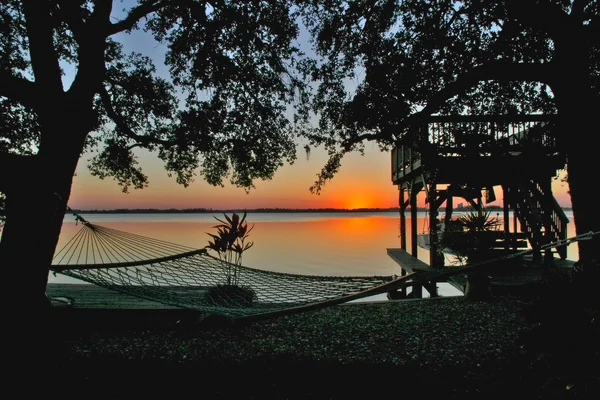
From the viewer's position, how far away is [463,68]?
6.36 meters

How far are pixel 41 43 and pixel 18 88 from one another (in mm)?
481

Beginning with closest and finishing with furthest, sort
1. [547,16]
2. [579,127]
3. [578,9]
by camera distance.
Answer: [579,127]
[547,16]
[578,9]

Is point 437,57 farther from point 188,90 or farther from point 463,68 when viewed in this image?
point 188,90

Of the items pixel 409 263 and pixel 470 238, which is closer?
pixel 470 238

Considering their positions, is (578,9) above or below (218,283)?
above

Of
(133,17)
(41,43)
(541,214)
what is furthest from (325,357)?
(541,214)

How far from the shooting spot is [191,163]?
7637 mm

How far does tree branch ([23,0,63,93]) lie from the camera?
12.5 ft

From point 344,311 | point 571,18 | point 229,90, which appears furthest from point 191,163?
point 571,18

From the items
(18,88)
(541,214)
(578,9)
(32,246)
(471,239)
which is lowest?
(471,239)

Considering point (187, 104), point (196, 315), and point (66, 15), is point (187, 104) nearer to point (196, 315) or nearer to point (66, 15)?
point (66, 15)

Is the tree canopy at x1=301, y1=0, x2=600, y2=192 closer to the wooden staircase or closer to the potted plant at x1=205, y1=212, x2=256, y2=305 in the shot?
the wooden staircase

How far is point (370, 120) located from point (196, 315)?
4.28 metres

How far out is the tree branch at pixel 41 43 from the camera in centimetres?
382
